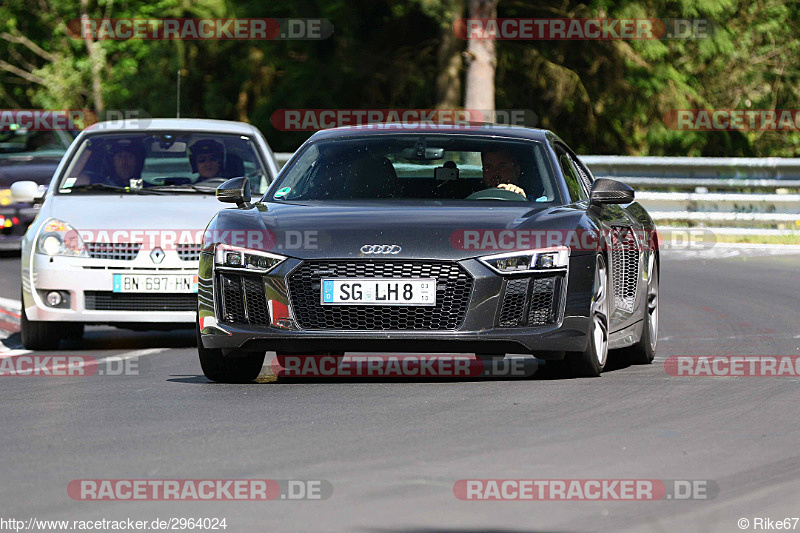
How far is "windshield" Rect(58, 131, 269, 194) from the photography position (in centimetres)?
1274

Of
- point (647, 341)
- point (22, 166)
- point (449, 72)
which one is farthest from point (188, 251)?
point (449, 72)

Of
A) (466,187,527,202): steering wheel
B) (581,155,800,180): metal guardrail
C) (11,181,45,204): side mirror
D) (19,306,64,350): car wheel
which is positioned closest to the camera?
(466,187,527,202): steering wheel

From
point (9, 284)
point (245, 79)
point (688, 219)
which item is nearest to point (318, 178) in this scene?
point (9, 284)

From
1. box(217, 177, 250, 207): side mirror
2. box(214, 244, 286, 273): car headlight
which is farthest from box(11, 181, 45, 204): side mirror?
box(214, 244, 286, 273): car headlight

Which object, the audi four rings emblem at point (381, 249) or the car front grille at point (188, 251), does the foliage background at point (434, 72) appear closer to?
the car front grille at point (188, 251)

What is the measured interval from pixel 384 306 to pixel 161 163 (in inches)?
214

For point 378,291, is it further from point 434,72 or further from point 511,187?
point 434,72

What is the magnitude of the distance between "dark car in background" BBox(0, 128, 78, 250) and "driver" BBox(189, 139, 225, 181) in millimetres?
6883

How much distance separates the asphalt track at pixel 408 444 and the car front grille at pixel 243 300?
40 cm

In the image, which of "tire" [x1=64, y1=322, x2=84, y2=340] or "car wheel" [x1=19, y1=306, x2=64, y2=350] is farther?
"tire" [x1=64, y1=322, x2=84, y2=340]

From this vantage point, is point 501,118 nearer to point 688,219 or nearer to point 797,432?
point 688,219

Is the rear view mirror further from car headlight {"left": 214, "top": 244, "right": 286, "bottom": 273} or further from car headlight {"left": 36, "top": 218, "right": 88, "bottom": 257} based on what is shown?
car headlight {"left": 36, "top": 218, "right": 88, "bottom": 257}

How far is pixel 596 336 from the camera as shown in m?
8.80

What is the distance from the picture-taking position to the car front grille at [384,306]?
835 cm
